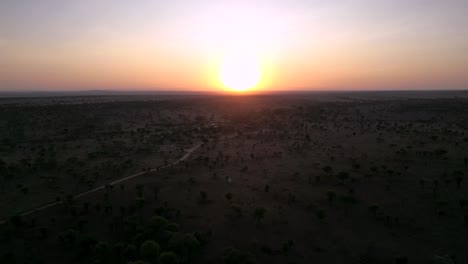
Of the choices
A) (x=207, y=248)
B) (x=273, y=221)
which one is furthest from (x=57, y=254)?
(x=273, y=221)

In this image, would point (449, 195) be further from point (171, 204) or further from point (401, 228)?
point (171, 204)

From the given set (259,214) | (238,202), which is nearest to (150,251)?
(259,214)

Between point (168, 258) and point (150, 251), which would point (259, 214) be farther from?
point (150, 251)

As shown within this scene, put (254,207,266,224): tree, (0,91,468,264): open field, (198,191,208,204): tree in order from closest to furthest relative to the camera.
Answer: (0,91,468,264): open field
(254,207,266,224): tree
(198,191,208,204): tree

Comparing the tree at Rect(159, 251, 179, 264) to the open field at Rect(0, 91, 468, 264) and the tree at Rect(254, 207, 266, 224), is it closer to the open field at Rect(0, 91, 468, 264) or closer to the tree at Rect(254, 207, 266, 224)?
the open field at Rect(0, 91, 468, 264)

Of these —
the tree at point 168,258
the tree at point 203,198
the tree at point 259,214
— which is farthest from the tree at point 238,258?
the tree at point 203,198

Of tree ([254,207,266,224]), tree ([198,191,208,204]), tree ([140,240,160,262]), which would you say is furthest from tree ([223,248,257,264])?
tree ([198,191,208,204])

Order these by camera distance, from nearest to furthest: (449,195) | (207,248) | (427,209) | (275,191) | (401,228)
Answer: (207,248) < (401,228) < (427,209) < (449,195) < (275,191)

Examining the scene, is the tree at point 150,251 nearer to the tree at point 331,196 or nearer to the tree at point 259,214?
the tree at point 259,214
